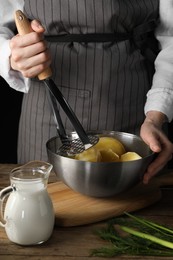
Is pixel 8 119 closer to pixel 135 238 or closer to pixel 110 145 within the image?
pixel 110 145

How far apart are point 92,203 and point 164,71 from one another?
1.66 feet

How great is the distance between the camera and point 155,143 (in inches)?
52.3

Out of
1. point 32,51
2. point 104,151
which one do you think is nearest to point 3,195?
point 104,151

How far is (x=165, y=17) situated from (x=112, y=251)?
0.86 m

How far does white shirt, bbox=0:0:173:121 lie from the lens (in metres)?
1.55

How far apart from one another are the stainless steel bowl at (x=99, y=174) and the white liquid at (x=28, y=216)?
14 cm

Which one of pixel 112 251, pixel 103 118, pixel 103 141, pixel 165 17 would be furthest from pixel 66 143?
pixel 165 17

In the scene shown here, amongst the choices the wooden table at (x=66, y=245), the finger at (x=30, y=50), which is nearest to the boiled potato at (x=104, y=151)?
the wooden table at (x=66, y=245)

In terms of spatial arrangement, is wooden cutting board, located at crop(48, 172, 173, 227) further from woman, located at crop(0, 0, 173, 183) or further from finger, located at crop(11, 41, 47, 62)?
finger, located at crop(11, 41, 47, 62)

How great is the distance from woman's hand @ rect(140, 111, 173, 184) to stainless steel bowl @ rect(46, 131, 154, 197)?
27 mm

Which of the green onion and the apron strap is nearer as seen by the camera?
the green onion

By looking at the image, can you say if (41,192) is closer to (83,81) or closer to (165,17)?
(83,81)

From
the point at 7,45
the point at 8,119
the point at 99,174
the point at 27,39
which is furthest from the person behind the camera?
the point at 8,119

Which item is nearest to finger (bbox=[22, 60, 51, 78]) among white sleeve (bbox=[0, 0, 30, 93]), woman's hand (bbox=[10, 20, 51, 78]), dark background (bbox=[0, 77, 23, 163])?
woman's hand (bbox=[10, 20, 51, 78])
